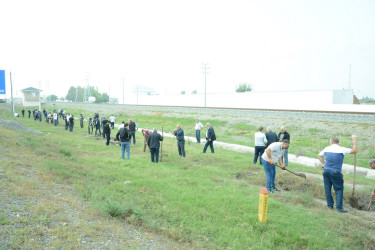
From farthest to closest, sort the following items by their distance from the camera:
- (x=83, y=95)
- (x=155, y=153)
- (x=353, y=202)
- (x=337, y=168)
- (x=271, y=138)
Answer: (x=83, y=95), (x=155, y=153), (x=271, y=138), (x=353, y=202), (x=337, y=168)

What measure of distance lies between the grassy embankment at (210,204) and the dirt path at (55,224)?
0.34 meters

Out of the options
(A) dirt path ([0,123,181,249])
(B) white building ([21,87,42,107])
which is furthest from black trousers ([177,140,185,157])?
(B) white building ([21,87,42,107])

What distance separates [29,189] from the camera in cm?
634

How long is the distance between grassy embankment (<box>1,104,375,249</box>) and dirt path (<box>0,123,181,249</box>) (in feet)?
1.12

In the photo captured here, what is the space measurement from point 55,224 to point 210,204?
352 cm

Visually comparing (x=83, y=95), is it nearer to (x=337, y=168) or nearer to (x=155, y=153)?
(x=155, y=153)

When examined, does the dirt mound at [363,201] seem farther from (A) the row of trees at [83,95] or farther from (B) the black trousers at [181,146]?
(A) the row of trees at [83,95]

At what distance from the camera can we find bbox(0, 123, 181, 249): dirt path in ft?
14.3

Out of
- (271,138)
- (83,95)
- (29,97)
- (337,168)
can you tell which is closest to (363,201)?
(337,168)

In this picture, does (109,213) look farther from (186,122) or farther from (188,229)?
(186,122)

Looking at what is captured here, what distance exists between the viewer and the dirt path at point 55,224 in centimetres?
436

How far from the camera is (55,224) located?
490 cm

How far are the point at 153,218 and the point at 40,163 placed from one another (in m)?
5.60

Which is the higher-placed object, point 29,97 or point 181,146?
point 29,97
